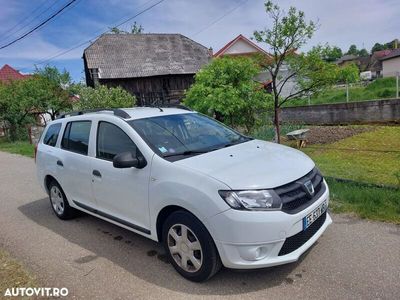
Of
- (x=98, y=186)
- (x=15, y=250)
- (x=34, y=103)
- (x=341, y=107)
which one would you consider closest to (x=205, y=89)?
(x=98, y=186)

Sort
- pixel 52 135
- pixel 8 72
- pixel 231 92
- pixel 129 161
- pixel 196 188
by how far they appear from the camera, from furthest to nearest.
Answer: pixel 8 72
pixel 231 92
pixel 52 135
pixel 129 161
pixel 196 188

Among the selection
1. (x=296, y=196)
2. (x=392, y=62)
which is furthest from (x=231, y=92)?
(x=392, y=62)

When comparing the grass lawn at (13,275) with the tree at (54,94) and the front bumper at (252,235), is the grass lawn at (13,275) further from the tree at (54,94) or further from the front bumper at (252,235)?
the tree at (54,94)

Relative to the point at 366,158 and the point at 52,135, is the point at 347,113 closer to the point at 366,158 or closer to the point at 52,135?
the point at 366,158

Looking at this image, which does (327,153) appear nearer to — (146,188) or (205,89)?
(205,89)

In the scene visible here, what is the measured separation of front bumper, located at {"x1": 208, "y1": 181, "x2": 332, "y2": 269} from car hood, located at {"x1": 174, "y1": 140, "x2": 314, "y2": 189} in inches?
10.5

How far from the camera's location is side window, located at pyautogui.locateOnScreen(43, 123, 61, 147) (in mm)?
5538

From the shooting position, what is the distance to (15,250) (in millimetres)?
4520

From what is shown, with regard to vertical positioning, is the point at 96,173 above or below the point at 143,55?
below

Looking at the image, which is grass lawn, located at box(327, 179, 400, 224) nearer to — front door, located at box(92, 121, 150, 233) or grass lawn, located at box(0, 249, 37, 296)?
front door, located at box(92, 121, 150, 233)

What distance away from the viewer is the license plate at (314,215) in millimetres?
3236

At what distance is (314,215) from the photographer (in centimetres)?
338

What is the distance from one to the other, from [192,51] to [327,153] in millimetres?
21199

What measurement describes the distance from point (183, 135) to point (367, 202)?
2813 mm
